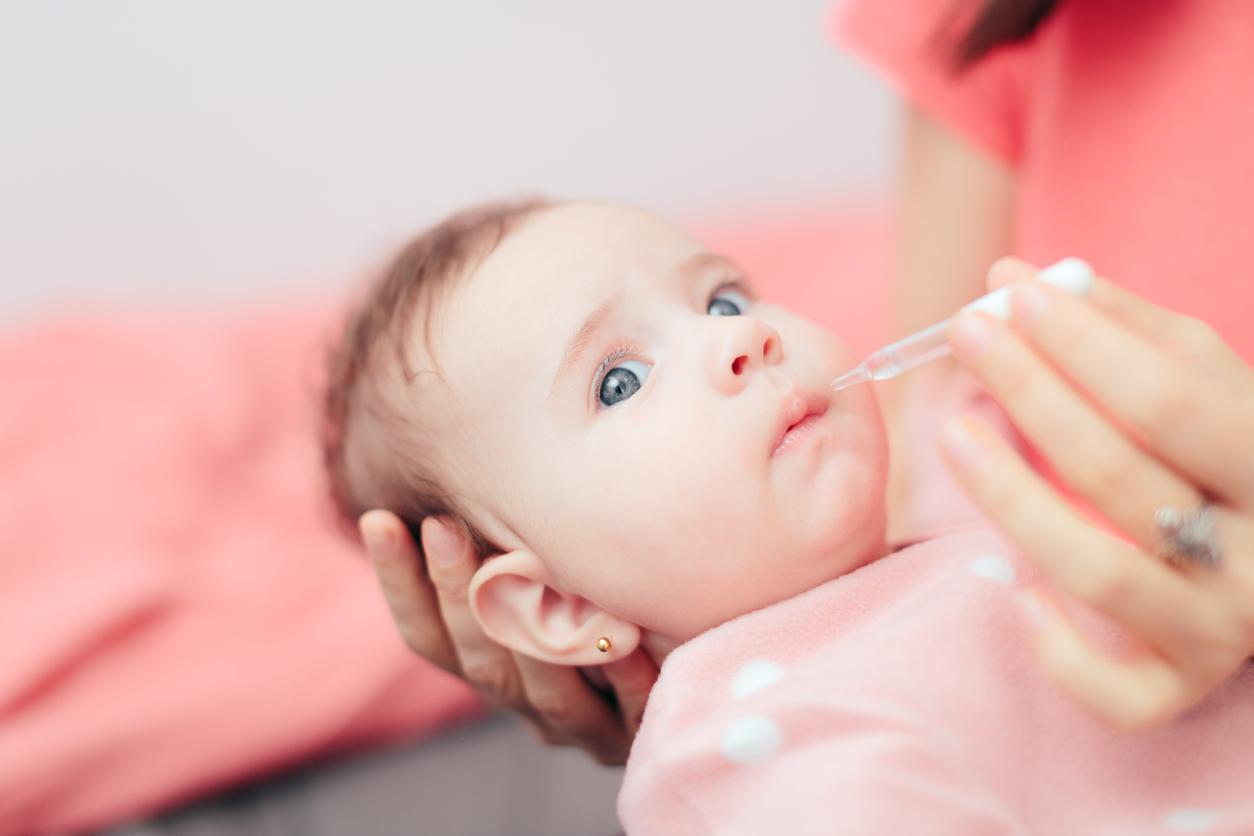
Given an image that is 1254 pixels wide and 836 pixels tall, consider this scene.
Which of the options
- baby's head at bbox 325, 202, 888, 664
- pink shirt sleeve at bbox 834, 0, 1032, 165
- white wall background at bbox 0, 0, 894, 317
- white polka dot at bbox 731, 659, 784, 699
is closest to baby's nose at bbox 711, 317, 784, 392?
baby's head at bbox 325, 202, 888, 664

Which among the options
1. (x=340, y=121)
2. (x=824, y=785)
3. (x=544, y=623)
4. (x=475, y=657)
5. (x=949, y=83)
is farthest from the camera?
(x=340, y=121)

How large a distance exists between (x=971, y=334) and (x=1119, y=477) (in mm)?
94

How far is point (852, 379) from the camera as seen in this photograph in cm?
77

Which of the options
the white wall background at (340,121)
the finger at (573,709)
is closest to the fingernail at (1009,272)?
the finger at (573,709)

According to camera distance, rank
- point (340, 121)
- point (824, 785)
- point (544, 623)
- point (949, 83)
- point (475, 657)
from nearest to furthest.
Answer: point (824, 785)
point (544, 623)
point (475, 657)
point (949, 83)
point (340, 121)

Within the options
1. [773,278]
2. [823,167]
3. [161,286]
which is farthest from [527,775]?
[823,167]

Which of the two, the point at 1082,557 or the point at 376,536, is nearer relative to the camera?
the point at 1082,557

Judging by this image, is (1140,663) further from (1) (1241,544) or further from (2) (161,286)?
(2) (161,286)

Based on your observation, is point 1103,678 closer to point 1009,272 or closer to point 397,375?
point 1009,272

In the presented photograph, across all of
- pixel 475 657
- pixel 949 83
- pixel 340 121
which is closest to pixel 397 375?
pixel 475 657

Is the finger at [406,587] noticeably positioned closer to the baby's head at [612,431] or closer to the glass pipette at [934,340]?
the baby's head at [612,431]

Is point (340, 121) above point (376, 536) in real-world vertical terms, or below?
above

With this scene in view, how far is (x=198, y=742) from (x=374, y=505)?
359mm

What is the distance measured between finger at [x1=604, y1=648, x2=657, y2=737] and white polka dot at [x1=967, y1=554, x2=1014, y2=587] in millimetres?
281
